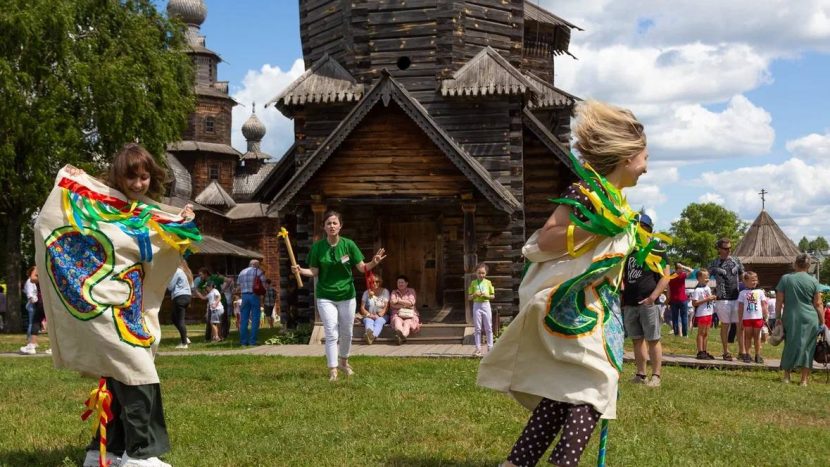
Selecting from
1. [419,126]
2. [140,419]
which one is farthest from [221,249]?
[140,419]

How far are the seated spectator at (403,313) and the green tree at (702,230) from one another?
6965 cm

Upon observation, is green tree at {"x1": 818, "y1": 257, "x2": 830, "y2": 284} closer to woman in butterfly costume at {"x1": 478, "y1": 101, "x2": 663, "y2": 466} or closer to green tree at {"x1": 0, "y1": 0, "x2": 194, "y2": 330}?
green tree at {"x1": 0, "y1": 0, "x2": 194, "y2": 330}

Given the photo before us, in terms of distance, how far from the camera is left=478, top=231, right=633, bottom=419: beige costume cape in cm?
430

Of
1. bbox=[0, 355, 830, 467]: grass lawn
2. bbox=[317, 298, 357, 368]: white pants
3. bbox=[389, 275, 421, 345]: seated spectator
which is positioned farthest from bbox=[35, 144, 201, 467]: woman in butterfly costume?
bbox=[389, 275, 421, 345]: seated spectator

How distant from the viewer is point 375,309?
17375 millimetres

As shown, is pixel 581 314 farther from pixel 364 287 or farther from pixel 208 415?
pixel 364 287

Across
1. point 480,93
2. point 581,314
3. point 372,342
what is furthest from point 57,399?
point 480,93

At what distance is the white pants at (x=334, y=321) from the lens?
9.49 metres

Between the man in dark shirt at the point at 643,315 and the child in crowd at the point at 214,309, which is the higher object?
the man in dark shirt at the point at 643,315

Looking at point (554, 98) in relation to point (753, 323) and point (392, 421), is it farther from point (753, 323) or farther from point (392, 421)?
point (392, 421)

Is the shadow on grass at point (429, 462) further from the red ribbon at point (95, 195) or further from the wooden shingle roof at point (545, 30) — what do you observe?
the wooden shingle roof at point (545, 30)

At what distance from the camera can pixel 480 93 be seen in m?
18.2

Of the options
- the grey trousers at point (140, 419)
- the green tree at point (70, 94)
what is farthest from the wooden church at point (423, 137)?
the grey trousers at point (140, 419)

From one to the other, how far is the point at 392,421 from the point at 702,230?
83.8 m
